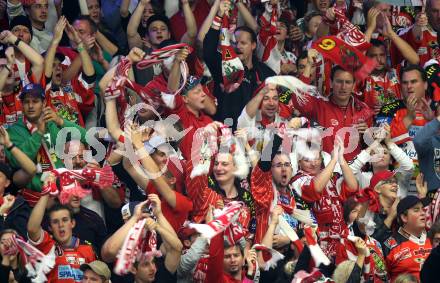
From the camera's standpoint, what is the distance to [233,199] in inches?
A: 547

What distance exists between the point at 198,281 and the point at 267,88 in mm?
2502

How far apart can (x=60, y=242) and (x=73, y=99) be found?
87.7 inches

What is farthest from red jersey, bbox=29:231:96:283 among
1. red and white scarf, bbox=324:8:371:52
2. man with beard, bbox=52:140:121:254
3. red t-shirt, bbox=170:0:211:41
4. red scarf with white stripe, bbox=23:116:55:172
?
red and white scarf, bbox=324:8:371:52

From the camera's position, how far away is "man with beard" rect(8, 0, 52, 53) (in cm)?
1562

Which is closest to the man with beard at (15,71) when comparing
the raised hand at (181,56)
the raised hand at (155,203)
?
the raised hand at (181,56)

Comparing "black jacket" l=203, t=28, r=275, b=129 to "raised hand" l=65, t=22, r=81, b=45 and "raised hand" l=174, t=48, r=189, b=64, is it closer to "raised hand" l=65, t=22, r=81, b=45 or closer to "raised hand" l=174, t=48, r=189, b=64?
"raised hand" l=174, t=48, r=189, b=64

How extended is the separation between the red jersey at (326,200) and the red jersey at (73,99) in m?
2.12

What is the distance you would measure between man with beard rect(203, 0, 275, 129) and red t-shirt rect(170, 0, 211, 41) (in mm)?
496

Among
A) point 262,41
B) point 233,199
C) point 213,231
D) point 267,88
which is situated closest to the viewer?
point 213,231

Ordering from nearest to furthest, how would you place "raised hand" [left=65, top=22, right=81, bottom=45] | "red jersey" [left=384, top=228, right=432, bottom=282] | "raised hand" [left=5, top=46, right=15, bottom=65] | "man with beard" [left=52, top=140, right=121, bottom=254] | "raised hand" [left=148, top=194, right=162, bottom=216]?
"raised hand" [left=148, top=194, right=162, bottom=216], "man with beard" [left=52, top=140, right=121, bottom=254], "red jersey" [left=384, top=228, right=432, bottom=282], "raised hand" [left=5, top=46, right=15, bottom=65], "raised hand" [left=65, top=22, right=81, bottom=45]

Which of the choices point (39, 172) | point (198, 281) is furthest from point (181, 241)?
point (39, 172)

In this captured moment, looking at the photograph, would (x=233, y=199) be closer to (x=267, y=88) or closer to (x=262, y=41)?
(x=267, y=88)

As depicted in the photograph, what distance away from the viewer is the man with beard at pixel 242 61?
15.7 m

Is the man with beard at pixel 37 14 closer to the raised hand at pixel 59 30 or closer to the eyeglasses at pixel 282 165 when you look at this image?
the raised hand at pixel 59 30
